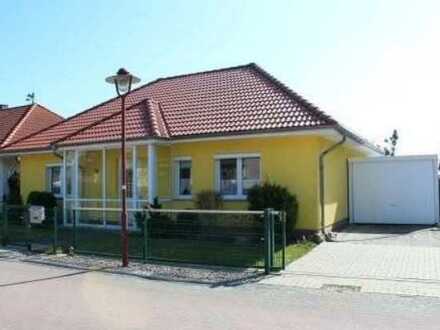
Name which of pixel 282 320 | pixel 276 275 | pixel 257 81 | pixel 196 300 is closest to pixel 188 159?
pixel 257 81

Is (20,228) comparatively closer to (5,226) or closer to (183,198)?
(5,226)

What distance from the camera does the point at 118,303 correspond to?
7.93 meters

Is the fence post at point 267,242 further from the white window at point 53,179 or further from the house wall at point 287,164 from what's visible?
the white window at point 53,179

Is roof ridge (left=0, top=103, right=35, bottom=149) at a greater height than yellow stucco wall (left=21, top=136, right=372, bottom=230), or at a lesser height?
greater

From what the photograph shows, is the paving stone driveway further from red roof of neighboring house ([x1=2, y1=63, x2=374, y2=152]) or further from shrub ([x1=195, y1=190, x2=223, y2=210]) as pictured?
shrub ([x1=195, y1=190, x2=223, y2=210])

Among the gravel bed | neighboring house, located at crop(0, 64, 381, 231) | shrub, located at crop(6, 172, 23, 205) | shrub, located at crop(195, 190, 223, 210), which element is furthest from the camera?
shrub, located at crop(6, 172, 23, 205)

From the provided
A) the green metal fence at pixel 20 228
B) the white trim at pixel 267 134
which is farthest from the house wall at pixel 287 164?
the green metal fence at pixel 20 228

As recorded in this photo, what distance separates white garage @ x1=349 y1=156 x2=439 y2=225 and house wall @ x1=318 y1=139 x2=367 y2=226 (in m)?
0.49

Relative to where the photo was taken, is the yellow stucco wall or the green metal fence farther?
the yellow stucco wall

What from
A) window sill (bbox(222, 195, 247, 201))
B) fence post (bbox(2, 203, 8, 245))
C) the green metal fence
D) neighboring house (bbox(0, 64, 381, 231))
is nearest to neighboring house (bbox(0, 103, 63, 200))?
neighboring house (bbox(0, 64, 381, 231))

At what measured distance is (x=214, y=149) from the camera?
17000 millimetres

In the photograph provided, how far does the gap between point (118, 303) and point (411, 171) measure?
1398cm

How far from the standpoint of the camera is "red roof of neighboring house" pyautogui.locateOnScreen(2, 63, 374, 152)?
16.0m

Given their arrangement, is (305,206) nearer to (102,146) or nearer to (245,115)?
(245,115)
